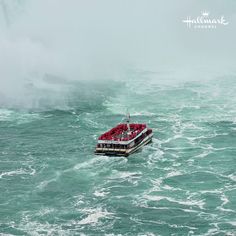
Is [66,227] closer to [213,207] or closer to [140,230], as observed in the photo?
[140,230]

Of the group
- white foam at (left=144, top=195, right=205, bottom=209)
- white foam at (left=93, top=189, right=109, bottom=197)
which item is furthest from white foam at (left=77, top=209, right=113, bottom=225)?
white foam at (left=144, top=195, right=205, bottom=209)

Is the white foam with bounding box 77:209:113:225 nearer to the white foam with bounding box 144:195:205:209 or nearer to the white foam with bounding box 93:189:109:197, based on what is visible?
the white foam with bounding box 93:189:109:197

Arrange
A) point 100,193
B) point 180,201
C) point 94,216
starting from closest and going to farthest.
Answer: point 94,216 < point 180,201 < point 100,193

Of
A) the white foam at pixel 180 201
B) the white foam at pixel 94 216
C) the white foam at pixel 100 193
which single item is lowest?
the white foam at pixel 94 216

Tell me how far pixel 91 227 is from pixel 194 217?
28.1m

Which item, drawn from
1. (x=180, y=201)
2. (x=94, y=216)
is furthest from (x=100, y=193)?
(x=180, y=201)

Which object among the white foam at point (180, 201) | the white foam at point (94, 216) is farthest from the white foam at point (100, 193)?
the white foam at point (180, 201)

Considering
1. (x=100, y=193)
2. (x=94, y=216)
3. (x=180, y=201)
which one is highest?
(x=100, y=193)

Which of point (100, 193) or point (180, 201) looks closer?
point (180, 201)

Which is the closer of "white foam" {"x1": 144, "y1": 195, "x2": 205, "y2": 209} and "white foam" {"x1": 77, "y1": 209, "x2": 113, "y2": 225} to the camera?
"white foam" {"x1": 77, "y1": 209, "x2": 113, "y2": 225}

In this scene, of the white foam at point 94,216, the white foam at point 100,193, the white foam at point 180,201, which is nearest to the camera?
the white foam at point 94,216

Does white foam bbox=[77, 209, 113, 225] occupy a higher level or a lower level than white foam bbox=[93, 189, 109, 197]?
lower

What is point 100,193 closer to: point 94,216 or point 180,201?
point 94,216

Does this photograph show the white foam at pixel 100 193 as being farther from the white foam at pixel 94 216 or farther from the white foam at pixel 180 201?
the white foam at pixel 180 201
